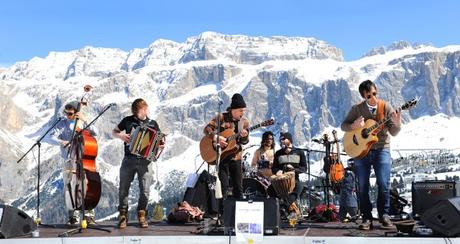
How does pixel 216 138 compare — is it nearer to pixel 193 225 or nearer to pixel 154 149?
pixel 154 149

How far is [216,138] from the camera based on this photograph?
935 centimetres

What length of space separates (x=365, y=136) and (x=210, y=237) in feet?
8.72

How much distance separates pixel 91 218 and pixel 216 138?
9.67 ft

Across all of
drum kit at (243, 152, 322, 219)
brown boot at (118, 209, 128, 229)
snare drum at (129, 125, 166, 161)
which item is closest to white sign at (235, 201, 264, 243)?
snare drum at (129, 125, 166, 161)

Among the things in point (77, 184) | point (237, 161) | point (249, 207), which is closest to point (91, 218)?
point (77, 184)

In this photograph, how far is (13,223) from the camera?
338 inches

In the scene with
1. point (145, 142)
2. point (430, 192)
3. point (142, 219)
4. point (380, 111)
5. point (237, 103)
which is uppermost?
point (237, 103)

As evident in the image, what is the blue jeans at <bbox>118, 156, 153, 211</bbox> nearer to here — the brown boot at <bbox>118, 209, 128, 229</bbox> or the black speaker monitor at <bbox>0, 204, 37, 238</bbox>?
the brown boot at <bbox>118, 209, 128, 229</bbox>

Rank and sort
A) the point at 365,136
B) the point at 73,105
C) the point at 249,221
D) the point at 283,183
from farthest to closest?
the point at 283,183, the point at 73,105, the point at 365,136, the point at 249,221

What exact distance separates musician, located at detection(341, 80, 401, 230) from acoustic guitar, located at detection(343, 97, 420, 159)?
9 centimetres

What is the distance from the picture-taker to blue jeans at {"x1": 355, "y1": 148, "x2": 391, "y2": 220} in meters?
8.95

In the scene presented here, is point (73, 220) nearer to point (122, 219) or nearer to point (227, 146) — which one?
point (122, 219)

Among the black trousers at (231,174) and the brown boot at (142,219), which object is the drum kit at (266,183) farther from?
the brown boot at (142,219)

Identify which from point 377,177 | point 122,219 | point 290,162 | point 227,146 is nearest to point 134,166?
point 122,219
